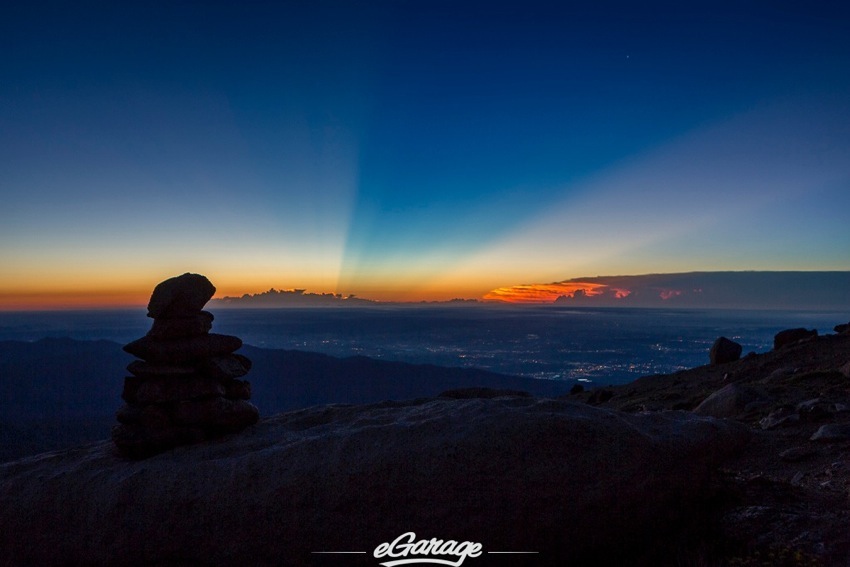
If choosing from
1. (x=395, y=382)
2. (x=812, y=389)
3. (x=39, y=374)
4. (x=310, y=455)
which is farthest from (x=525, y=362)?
(x=39, y=374)

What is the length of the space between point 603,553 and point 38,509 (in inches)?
465

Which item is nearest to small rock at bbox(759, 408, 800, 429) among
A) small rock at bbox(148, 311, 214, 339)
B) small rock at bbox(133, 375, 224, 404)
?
small rock at bbox(133, 375, 224, 404)

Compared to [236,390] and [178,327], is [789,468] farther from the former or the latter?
[178,327]

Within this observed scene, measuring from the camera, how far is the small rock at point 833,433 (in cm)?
1180

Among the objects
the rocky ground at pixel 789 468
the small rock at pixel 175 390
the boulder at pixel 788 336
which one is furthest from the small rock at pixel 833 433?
A: the boulder at pixel 788 336

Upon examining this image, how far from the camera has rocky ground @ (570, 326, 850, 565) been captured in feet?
25.3

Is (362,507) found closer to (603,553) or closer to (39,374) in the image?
(603,553)

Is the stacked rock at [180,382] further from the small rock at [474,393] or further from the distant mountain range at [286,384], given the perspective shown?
the distant mountain range at [286,384]

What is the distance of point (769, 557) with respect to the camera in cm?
744

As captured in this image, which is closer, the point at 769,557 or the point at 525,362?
the point at 769,557

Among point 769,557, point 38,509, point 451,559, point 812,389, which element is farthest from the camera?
point 812,389

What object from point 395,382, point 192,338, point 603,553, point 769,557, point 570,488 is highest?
point 192,338

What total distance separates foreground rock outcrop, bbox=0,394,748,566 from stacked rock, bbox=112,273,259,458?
4.78 ft

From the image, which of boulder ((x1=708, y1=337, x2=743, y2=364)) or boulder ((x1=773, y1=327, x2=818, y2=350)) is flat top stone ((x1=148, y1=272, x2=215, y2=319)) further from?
boulder ((x1=773, y1=327, x2=818, y2=350))
